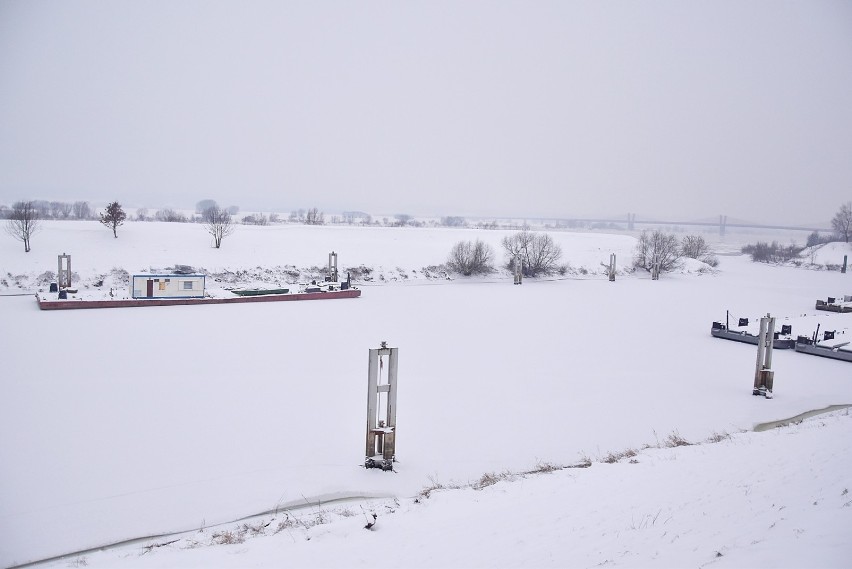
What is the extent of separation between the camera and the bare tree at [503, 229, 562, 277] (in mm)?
38750

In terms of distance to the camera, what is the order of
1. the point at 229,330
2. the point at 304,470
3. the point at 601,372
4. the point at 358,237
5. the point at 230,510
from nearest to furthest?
the point at 230,510 → the point at 304,470 → the point at 601,372 → the point at 229,330 → the point at 358,237

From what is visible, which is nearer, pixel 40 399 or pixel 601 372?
pixel 40 399

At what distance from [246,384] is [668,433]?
309 inches

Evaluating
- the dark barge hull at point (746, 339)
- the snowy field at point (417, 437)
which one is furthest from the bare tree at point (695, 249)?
the dark barge hull at point (746, 339)

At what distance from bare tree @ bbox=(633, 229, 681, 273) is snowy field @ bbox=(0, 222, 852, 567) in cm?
2314

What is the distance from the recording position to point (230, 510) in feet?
21.4

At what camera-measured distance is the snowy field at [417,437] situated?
16.9 feet

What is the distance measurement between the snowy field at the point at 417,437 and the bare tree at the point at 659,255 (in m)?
23.1

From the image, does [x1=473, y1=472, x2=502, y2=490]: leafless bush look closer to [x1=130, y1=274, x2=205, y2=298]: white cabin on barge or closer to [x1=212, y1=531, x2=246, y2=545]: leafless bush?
[x1=212, y1=531, x2=246, y2=545]: leafless bush

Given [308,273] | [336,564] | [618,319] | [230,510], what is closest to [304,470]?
[230,510]

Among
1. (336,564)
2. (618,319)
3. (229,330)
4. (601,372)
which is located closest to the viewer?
(336,564)

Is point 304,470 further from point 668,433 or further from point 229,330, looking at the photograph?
point 229,330

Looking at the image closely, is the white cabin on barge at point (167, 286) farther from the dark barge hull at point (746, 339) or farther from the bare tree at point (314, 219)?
the bare tree at point (314, 219)

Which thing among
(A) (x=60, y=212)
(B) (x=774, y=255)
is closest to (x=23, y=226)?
(A) (x=60, y=212)
